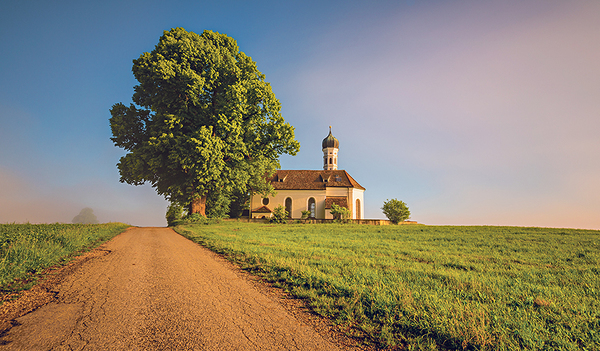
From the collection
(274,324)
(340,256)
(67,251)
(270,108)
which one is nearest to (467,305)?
(274,324)

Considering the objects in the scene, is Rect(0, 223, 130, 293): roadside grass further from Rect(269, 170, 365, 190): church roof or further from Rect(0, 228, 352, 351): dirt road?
Rect(269, 170, 365, 190): church roof

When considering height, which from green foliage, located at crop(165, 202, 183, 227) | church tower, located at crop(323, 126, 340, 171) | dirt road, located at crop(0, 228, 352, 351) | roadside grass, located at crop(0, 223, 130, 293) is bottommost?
dirt road, located at crop(0, 228, 352, 351)

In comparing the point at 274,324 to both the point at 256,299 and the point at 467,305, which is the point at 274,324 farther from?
the point at 467,305

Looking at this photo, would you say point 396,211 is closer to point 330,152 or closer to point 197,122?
point 197,122

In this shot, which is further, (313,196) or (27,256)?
(313,196)

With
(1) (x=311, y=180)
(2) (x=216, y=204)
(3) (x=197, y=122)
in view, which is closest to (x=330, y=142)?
(1) (x=311, y=180)

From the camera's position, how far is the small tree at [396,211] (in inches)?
1545

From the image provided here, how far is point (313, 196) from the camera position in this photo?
5131 centimetres

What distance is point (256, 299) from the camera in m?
4.99

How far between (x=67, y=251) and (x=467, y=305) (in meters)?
11.3

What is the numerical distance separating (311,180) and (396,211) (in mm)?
18073

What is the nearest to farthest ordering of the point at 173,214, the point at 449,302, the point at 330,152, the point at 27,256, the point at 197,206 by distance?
the point at 449,302 → the point at 27,256 → the point at 197,206 → the point at 173,214 → the point at 330,152

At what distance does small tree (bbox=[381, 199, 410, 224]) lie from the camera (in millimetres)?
39250

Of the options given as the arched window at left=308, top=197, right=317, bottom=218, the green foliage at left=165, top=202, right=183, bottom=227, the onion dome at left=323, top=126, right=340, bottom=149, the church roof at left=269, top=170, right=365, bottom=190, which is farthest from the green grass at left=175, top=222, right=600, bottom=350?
the onion dome at left=323, top=126, right=340, bottom=149
